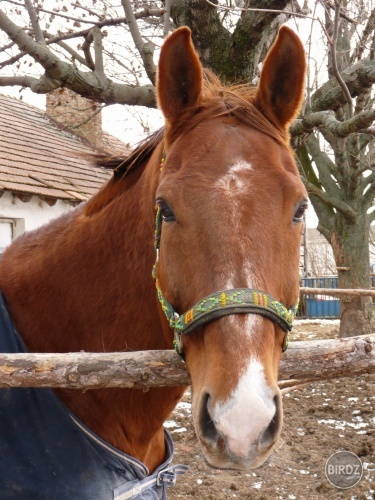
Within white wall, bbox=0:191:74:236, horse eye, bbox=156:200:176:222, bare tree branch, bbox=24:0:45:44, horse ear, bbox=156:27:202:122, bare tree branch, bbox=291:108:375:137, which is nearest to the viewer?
horse eye, bbox=156:200:176:222

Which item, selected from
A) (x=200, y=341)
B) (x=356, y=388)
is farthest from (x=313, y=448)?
(x=200, y=341)

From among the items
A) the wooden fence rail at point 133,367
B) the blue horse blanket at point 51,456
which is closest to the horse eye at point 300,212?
the wooden fence rail at point 133,367

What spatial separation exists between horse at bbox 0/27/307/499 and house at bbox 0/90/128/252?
396 cm


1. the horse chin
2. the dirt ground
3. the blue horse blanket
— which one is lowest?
the dirt ground

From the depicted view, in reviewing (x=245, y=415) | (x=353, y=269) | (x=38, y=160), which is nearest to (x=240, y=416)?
(x=245, y=415)

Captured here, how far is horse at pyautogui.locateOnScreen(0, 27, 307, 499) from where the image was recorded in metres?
1.48

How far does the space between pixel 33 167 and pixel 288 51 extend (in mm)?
7632

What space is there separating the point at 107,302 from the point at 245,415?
1052 mm

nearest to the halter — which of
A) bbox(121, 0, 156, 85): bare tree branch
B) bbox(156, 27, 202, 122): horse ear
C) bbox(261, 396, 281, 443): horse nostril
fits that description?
bbox(261, 396, 281, 443): horse nostril

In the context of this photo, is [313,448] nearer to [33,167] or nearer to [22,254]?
[22,254]

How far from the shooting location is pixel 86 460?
2.13m

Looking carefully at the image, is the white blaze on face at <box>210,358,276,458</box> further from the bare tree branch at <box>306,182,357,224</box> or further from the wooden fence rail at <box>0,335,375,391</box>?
the bare tree branch at <box>306,182,357,224</box>

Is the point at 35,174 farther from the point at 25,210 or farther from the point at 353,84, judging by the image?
the point at 353,84

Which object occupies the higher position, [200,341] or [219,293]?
[219,293]
